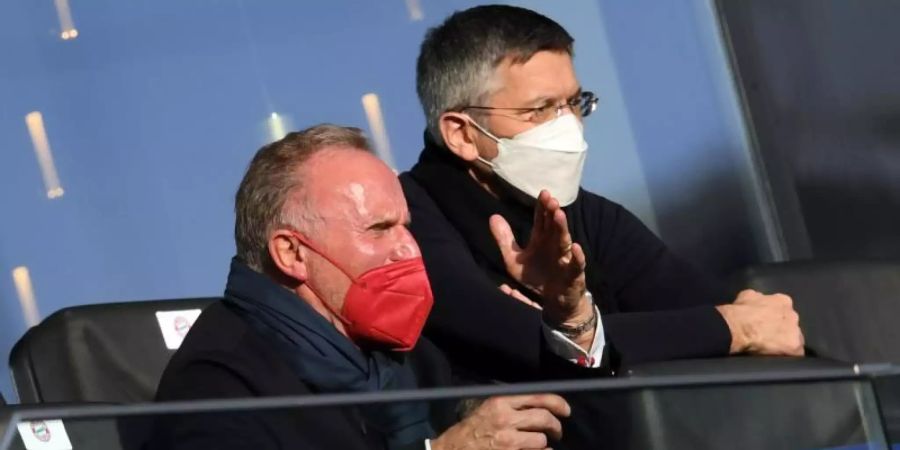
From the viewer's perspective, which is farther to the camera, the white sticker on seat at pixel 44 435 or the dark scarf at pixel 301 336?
the dark scarf at pixel 301 336

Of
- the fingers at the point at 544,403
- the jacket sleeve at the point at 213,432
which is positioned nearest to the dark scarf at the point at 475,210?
the fingers at the point at 544,403

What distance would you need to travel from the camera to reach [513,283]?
3.89m

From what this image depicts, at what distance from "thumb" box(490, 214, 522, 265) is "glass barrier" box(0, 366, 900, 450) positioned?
1.47 metres

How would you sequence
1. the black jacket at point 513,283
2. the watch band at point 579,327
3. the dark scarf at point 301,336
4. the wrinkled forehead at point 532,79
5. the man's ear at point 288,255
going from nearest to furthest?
1. the dark scarf at point 301,336
2. the man's ear at point 288,255
3. the watch band at point 579,327
4. the black jacket at point 513,283
5. the wrinkled forehead at point 532,79

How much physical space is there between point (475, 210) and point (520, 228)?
102 mm

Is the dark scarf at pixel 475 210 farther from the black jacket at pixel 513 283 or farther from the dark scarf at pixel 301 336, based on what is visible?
the dark scarf at pixel 301 336

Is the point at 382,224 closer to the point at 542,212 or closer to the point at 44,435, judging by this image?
the point at 542,212

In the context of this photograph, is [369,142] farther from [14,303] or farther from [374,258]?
[14,303]

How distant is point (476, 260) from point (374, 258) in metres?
0.70

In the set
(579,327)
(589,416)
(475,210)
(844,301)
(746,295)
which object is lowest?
(844,301)

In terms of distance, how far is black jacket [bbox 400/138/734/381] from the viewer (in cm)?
370

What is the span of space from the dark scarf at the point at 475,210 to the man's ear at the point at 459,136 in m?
0.03

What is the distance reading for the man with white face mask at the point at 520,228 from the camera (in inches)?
148

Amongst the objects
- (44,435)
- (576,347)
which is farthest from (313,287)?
(44,435)
